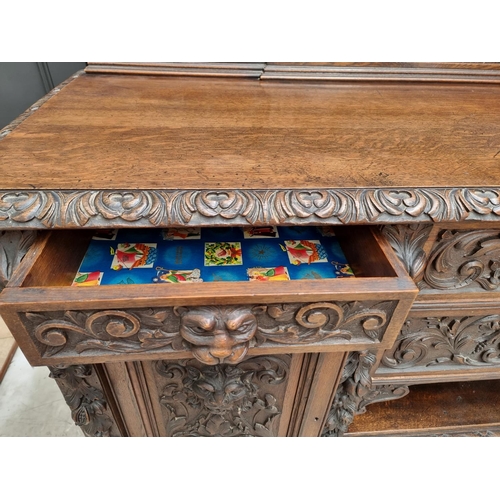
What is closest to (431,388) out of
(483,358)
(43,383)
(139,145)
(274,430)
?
(483,358)

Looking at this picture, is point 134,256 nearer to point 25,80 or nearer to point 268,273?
point 268,273

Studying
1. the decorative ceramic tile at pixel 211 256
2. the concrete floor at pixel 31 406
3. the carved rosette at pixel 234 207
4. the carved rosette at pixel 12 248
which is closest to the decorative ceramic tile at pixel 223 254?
the decorative ceramic tile at pixel 211 256

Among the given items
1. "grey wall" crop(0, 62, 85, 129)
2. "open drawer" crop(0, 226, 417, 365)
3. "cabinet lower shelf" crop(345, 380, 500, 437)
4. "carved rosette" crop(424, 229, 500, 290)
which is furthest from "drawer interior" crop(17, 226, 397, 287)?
"grey wall" crop(0, 62, 85, 129)

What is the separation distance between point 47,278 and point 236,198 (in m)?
0.26

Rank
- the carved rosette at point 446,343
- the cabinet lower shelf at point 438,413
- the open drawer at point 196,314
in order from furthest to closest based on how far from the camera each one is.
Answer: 1. the cabinet lower shelf at point 438,413
2. the carved rosette at point 446,343
3. the open drawer at point 196,314

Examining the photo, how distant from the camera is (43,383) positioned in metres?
0.97

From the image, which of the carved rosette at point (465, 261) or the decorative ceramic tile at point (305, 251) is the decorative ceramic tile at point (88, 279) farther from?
the carved rosette at point (465, 261)

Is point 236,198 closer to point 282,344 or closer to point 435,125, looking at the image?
point 282,344

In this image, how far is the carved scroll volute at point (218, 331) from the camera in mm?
390

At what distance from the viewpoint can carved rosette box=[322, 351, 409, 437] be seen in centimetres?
57

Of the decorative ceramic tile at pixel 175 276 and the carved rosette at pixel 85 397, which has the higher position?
the decorative ceramic tile at pixel 175 276

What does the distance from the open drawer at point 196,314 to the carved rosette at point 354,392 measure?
0.12 m

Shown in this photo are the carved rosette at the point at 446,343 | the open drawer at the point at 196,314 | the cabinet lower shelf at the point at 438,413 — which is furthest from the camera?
the cabinet lower shelf at the point at 438,413

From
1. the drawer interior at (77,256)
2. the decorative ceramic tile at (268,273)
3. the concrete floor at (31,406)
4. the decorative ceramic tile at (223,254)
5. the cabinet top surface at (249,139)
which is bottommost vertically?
the concrete floor at (31,406)
